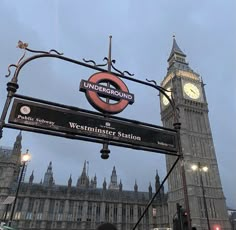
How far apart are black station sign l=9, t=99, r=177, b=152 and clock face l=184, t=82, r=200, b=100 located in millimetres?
74332

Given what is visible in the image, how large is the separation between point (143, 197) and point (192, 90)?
145 ft

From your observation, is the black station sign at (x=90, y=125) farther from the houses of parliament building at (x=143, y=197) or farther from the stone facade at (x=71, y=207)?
the stone facade at (x=71, y=207)

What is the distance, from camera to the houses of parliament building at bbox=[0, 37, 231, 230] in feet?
209

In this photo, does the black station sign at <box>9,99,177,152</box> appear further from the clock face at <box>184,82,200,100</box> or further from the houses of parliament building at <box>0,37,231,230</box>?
the clock face at <box>184,82,200,100</box>

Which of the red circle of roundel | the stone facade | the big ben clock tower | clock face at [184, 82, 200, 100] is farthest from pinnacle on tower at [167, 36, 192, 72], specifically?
the red circle of roundel

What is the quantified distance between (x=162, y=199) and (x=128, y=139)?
8478cm

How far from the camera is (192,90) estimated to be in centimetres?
7819

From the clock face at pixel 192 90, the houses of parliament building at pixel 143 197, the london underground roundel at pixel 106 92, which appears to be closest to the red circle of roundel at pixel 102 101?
the london underground roundel at pixel 106 92

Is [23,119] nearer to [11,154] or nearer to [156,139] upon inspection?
[156,139]

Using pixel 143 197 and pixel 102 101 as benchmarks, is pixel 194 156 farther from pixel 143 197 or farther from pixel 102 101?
pixel 102 101

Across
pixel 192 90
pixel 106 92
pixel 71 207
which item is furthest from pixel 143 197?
pixel 106 92

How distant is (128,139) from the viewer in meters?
5.67

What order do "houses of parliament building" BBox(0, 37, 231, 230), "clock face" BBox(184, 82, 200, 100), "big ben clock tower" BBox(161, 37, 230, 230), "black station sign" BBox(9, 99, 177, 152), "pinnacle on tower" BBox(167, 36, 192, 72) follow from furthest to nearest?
"pinnacle on tower" BBox(167, 36, 192, 72), "clock face" BBox(184, 82, 200, 100), "houses of parliament building" BBox(0, 37, 231, 230), "big ben clock tower" BBox(161, 37, 230, 230), "black station sign" BBox(9, 99, 177, 152)

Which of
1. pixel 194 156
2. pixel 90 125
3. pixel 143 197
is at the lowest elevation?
pixel 90 125
